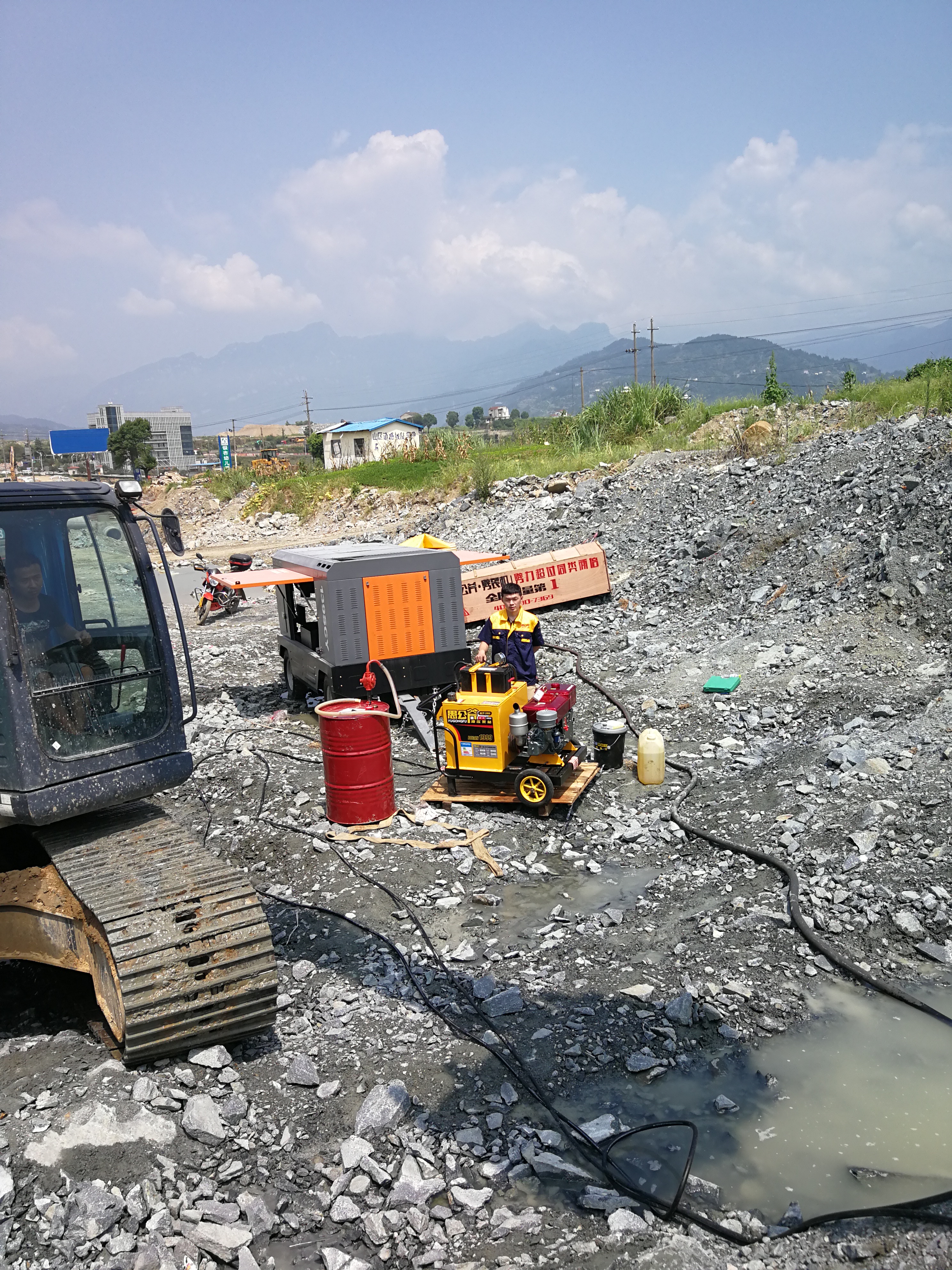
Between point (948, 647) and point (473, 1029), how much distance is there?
→ 6.57 metres

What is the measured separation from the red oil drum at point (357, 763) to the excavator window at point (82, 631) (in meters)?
2.02

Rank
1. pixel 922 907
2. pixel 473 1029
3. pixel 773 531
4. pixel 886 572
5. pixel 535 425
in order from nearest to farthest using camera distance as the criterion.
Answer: pixel 473 1029 < pixel 922 907 < pixel 886 572 < pixel 773 531 < pixel 535 425

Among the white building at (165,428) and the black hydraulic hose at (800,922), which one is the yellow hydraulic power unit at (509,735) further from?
the white building at (165,428)

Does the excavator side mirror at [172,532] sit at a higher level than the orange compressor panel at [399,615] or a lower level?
higher

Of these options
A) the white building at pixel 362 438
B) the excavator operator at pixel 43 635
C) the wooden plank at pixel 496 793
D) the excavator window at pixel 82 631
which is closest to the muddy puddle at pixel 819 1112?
the wooden plank at pixel 496 793

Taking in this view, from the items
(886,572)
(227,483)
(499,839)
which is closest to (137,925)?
(499,839)

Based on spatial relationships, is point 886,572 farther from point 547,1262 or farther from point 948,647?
point 547,1262

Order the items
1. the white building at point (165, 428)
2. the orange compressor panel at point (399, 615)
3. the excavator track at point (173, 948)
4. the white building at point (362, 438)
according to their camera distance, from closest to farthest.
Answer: the excavator track at point (173, 948)
the orange compressor panel at point (399, 615)
the white building at point (362, 438)
the white building at point (165, 428)

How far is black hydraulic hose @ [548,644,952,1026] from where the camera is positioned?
177 inches

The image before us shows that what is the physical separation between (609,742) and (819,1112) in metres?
4.01

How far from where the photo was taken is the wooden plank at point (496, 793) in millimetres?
6943

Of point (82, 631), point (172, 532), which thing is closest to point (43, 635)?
point (82, 631)

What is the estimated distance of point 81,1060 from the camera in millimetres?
4145

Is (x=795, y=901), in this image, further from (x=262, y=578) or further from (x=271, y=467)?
(x=271, y=467)
